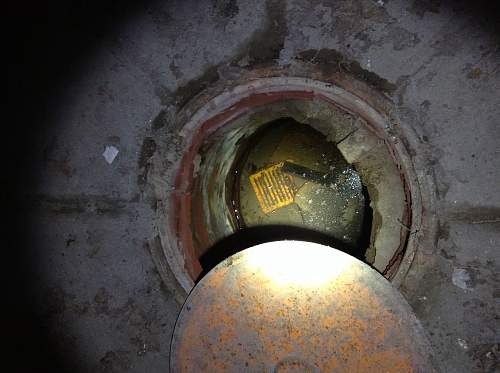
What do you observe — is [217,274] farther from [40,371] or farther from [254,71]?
[40,371]

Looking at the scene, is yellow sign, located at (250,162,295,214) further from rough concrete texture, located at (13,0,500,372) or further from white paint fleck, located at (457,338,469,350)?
white paint fleck, located at (457,338,469,350)

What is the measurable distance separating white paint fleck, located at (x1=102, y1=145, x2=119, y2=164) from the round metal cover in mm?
1084

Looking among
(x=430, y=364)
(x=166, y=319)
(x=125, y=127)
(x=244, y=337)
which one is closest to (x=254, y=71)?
(x=125, y=127)

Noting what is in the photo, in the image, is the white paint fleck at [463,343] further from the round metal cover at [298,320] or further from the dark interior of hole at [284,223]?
the dark interior of hole at [284,223]

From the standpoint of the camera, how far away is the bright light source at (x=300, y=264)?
6.10 ft

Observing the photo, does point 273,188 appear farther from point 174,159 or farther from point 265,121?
point 174,159

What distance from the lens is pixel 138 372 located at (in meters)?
2.35

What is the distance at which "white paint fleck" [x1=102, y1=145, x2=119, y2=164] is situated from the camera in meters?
2.37

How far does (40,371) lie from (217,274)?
4.95ft

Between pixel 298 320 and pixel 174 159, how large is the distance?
1.27 m

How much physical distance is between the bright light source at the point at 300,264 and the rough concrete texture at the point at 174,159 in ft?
2.10

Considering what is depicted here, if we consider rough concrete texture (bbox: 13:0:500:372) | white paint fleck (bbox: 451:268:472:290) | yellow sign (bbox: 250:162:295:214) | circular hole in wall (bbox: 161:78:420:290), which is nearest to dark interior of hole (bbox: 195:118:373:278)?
yellow sign (bbox: 250:162:295:214)

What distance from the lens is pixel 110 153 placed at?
2369mm

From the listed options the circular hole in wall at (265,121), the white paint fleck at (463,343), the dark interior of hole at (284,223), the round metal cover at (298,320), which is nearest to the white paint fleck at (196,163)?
the circular hole in wall at (265,121)
